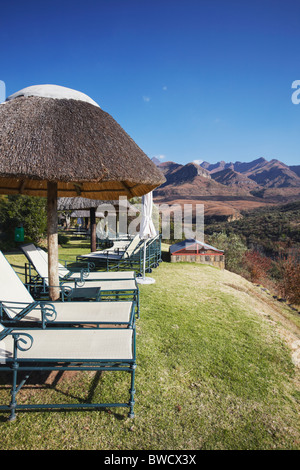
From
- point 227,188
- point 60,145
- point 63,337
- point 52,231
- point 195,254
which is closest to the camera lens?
point 63,337

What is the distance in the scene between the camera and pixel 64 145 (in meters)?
3.06

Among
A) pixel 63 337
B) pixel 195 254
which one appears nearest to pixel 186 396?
pixel 63 337

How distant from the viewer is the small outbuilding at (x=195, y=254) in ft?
37.3

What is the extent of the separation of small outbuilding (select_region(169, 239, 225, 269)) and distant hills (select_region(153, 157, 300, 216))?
4024 centimetres

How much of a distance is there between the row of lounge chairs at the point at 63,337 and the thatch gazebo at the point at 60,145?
1.99 ft

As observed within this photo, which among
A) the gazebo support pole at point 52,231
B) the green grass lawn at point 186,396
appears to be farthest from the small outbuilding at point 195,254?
the gazebo support pole at point 52,231

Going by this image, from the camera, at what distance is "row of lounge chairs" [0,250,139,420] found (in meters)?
2.18

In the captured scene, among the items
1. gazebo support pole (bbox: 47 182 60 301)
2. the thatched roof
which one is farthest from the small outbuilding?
gazebo support pole (bbox: 47 182 60 301)

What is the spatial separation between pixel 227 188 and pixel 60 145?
106010 mm

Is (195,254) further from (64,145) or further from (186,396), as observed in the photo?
(64,145)

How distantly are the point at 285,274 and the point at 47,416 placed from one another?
17220mm

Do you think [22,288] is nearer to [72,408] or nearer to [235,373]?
[72,408]

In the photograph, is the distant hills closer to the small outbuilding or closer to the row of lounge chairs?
the small outbuilding
